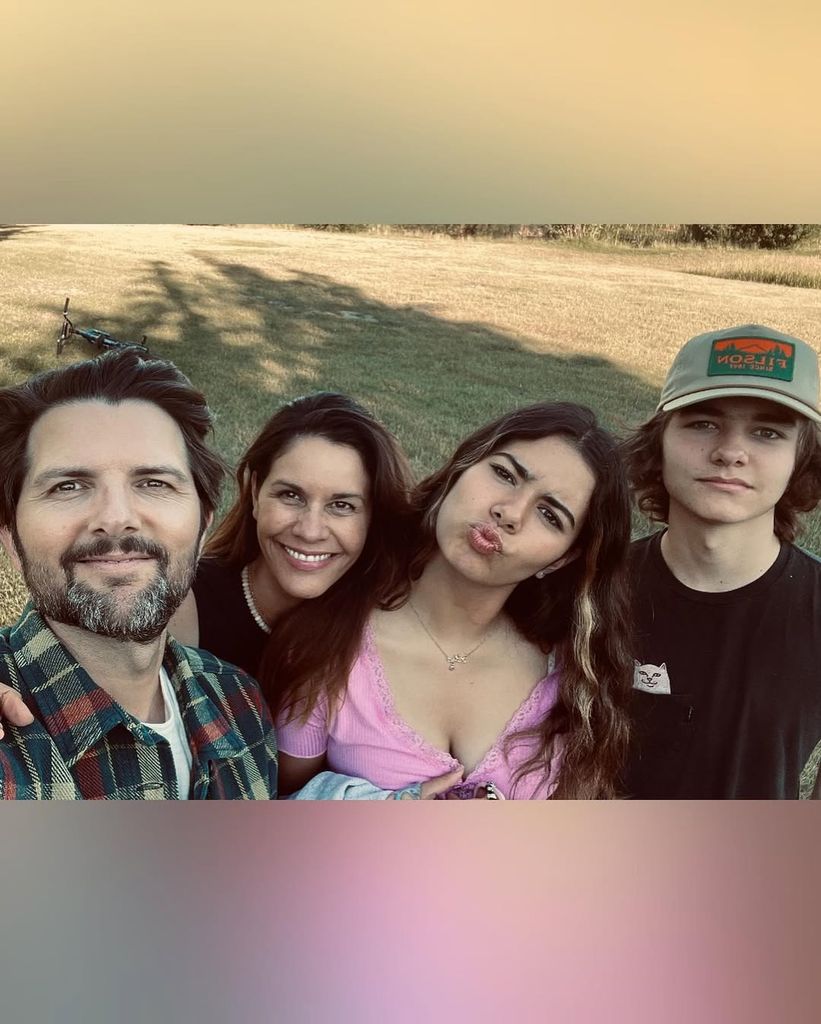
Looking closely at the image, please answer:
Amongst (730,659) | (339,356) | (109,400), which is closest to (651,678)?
(730,659)

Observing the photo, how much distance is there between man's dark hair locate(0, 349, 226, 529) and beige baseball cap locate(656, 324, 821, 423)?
3.62ft

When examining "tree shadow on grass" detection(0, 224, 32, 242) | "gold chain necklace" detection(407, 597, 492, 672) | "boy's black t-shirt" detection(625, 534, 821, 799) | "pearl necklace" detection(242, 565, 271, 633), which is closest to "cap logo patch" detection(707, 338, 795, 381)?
"boy's black t-shirt" detection(625, 534, 821, 799)

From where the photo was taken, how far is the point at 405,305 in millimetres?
2973

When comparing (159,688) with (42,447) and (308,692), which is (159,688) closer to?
(308,692)

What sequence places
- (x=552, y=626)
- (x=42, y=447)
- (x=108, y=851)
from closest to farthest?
(x=42, y=447), (x=552, y=626), (x=108, y=851)

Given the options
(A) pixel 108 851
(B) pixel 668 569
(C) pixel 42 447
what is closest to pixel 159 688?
(C) pixel 42 447

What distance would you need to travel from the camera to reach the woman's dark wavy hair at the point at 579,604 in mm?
2762

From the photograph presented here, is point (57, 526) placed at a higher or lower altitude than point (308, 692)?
higher

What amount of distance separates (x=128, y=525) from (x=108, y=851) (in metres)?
1.20

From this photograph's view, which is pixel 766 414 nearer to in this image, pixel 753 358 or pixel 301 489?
pixel 753 358

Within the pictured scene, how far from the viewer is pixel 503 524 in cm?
272

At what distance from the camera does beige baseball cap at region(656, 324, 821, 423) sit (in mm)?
2783

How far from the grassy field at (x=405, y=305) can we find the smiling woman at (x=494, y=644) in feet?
0.65

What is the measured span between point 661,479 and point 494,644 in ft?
1.85
